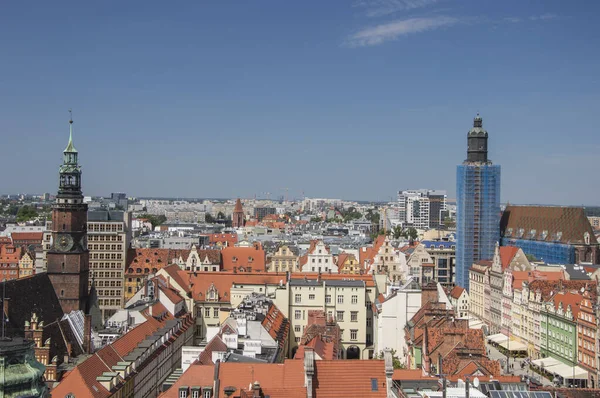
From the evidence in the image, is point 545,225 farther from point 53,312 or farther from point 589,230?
point 53,312

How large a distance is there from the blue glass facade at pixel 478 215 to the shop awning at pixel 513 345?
1748 inches

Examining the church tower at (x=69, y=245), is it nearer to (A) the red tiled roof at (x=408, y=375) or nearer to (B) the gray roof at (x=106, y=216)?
(B) the gray roof at (x=106, y=216)

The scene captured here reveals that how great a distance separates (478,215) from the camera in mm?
136125

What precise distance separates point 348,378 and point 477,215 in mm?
104384

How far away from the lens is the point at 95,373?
4656 cm

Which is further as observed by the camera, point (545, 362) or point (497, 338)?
point (497, 338)

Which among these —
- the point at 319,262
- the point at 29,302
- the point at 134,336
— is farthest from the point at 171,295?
the point at 319,262

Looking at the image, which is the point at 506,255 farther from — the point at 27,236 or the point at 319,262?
the point at 27,236

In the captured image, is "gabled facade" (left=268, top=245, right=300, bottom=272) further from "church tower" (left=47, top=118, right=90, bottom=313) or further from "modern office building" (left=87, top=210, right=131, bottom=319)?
"church tower" (left=47, top=118, right=90, bottom=313)

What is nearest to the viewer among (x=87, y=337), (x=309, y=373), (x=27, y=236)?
(x=309, y=373)

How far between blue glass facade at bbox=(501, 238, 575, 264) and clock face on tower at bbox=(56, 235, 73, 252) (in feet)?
285

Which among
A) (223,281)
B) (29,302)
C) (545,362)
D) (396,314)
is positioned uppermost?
(29,302)

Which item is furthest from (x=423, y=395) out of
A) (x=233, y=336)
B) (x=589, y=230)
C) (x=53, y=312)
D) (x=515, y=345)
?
(x=589, y=230)

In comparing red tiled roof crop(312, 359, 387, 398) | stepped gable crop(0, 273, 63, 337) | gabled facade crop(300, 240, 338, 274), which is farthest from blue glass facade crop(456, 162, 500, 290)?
red tiled roof crop(312, 359, 387, 398)
